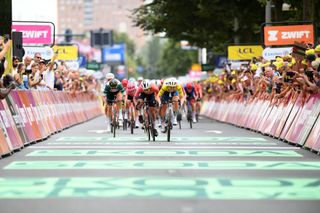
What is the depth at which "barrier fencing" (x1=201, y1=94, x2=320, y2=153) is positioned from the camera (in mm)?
18484

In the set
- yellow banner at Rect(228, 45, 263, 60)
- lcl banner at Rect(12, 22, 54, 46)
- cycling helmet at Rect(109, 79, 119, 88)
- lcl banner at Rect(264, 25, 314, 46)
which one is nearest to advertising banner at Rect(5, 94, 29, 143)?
cycling helmet at Rect(109, 79, 119, 88)

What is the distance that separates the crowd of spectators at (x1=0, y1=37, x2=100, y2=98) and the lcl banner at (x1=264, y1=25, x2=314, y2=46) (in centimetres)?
771

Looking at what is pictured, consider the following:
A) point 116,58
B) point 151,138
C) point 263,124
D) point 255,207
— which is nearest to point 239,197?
point 255,207

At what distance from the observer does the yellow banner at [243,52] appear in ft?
133

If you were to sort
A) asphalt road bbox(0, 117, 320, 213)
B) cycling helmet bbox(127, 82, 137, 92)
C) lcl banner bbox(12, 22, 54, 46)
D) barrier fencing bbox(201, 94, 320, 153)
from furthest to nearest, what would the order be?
lcl banner bbox(12, 22, 54, 46) < cycling helmet bbox(127, 82, 137, 92) < barrier fencing bbox(201, 94, 320, 153) < asphalt road bbox(0, 117, 320, 213)

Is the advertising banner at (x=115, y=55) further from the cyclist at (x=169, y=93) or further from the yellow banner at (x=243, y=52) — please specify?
the cyclist at (x=169, y=93)

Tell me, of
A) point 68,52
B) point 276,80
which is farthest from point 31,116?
point 68,52

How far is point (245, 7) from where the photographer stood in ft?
133

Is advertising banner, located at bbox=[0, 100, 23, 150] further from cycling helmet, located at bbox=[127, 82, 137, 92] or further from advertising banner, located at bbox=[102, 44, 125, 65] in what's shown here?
advertising banner, located at bbox=[102, 44, 125, 65]

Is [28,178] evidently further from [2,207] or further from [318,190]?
[318,190]

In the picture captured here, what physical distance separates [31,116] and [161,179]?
390 inches

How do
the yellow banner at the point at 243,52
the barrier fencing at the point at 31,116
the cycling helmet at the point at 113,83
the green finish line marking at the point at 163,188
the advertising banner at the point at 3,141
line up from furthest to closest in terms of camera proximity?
the yellow banner at the point at 243,52 < the cycling helmet at the point at 113,83 < the barrier fencing at the point at 31,116 < the advertising banner at the point at 3,141 < the green finish line marking at the point at 163,188

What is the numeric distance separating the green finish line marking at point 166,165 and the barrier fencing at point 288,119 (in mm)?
2741

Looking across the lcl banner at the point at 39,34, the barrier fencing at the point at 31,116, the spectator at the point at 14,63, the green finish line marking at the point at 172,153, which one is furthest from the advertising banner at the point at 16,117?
the lcl banner at the point at 39,34
